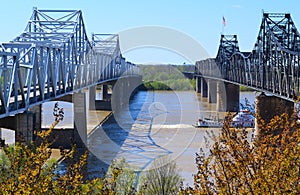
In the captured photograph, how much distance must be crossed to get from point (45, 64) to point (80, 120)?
34.6 feet

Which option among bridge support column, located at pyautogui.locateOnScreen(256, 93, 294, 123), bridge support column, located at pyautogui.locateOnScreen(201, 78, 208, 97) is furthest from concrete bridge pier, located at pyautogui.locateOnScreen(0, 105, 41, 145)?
bridge support column, located at pyautogui.locateOnScreen(201, 78, 208, 97)

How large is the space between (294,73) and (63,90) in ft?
35.6

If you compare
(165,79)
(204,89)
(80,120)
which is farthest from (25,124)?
(165,79)

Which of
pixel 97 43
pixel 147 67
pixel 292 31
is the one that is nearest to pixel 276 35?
pixel 292 31

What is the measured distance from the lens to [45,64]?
75.3ft

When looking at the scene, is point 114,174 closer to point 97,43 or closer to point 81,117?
point 81,117

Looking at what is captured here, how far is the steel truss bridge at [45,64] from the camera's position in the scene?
16.9 metres

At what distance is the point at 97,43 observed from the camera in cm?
7481

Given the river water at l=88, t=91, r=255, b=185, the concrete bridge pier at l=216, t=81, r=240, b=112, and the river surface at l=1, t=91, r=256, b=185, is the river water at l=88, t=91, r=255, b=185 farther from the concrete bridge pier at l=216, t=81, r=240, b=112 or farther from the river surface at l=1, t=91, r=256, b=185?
the concrete bridge pier at l=216, t=81, r=240, b=112

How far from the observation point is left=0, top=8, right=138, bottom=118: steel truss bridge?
16898mm

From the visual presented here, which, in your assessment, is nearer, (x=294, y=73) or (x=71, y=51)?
(x=294, y=73)

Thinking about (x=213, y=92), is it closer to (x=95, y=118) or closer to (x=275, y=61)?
(x=95, y=118)

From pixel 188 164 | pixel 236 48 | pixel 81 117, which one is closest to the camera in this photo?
pixel 188 164

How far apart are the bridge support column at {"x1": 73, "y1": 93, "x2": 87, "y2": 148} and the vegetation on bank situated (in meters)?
73.7
